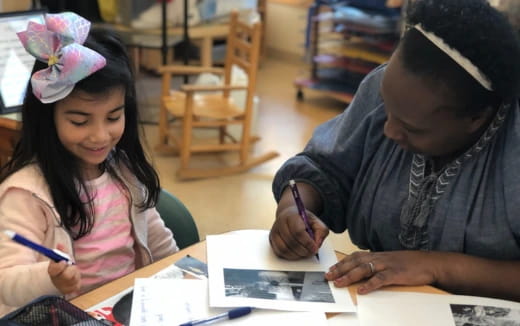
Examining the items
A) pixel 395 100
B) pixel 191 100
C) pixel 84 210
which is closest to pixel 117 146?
pixel 84 210

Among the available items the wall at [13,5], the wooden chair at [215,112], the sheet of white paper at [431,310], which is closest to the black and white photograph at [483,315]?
the sheet of white paper at [431,310]

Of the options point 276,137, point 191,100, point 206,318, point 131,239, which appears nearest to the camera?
point 206,318

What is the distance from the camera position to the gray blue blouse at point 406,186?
3.69ft

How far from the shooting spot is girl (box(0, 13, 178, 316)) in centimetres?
116

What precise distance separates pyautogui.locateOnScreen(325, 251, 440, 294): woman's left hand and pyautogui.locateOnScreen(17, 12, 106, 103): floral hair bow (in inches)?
23.0

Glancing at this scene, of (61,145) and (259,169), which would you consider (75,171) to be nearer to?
(61,145)

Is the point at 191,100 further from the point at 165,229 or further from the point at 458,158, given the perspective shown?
the point at 458,158

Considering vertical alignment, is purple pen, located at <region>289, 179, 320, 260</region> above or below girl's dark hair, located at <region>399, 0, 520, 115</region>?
below

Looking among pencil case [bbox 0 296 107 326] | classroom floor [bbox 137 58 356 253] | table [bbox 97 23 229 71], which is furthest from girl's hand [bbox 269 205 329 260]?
table [bbox 97 23 229 71]

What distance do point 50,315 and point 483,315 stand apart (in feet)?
2.19

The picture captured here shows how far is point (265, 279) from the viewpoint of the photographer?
42.8 inches

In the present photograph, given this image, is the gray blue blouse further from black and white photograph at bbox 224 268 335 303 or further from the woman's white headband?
black and white photograph at bbox 224 268 335 303

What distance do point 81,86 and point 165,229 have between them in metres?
0.43

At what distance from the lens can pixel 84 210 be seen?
127 centimetres
